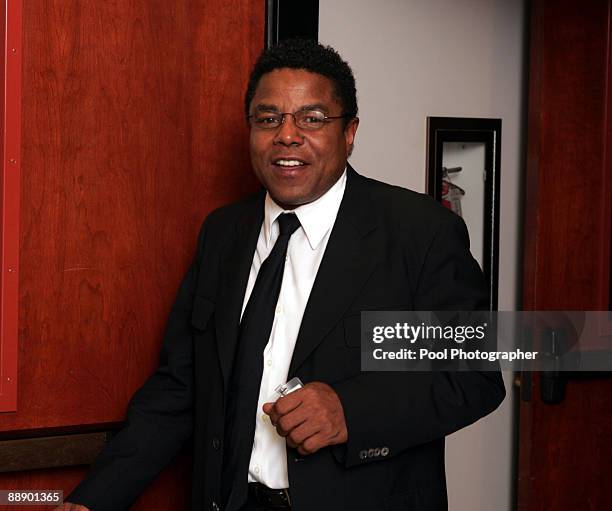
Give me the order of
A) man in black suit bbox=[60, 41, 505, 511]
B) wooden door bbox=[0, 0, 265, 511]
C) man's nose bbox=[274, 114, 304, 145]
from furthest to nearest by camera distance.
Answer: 1. wooden door bbox=[0, 0, 265, 511]
2. man's nose bbox=[274, 114, 304, 145]
3. man in black suit bbox=[60, 41, 505, 511]

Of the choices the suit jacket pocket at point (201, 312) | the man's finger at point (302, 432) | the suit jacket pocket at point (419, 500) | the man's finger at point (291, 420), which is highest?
the suit jacket pocket at point (201, 312)

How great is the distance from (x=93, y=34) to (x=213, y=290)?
72cm

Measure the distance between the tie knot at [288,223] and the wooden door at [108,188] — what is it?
0.49 meters

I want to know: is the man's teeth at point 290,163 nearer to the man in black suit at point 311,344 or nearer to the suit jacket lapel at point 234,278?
the man in black suit at point 311,344

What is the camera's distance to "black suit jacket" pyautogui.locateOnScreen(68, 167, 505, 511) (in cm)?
172

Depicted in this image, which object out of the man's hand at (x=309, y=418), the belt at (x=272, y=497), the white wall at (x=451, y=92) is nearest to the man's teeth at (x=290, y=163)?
the man's hand at (x=309, y=418)

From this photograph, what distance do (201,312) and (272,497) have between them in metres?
0.47

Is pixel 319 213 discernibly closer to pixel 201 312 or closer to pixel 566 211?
pixel 201 312

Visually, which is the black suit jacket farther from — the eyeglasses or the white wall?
the white wall

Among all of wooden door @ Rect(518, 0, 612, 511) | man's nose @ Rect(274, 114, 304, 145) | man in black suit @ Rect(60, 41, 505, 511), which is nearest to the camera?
man in black suit @ Rect(60, 41, 505, 511)

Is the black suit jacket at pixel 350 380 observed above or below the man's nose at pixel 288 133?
below

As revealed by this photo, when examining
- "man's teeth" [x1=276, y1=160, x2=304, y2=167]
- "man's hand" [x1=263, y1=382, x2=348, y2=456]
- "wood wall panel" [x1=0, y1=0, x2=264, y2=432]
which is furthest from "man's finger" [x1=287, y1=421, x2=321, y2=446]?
"wood wall panel" [x1=0, y1=0, x2=264, y2=432]

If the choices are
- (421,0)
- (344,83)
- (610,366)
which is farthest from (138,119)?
(610,366)

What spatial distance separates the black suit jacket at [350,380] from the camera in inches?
67.7
